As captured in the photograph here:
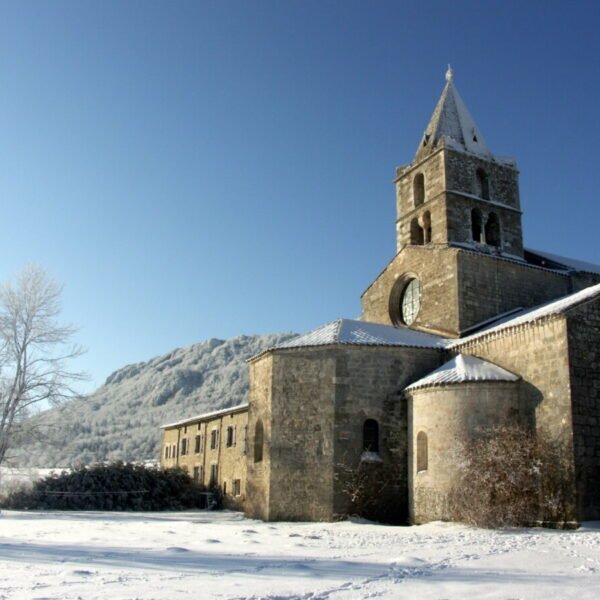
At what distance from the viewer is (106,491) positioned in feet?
92.4

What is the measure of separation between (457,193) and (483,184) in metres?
2.38

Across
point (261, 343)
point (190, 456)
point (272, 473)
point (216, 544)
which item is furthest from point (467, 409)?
point (261, 343)

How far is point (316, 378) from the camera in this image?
2159 centimetres

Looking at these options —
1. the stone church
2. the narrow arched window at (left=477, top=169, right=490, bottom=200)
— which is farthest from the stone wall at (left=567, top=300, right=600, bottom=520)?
the narrow arched window at (left=477, top=169, right=490, bottom=200)

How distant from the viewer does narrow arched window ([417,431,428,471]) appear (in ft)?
64.7

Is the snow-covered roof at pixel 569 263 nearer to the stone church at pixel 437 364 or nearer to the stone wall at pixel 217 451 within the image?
the stone church at pixel 437 364

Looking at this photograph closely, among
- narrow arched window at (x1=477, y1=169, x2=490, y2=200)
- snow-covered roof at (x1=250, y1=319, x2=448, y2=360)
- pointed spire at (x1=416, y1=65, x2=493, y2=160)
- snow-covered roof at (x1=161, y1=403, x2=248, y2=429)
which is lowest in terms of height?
snow-covered roof at (x1=161, y1=403, x2=248, y2=429)

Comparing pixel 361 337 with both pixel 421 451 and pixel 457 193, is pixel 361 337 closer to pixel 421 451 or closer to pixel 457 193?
pixel 421 451

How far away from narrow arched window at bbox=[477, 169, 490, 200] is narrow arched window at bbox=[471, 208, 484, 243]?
1103 mm

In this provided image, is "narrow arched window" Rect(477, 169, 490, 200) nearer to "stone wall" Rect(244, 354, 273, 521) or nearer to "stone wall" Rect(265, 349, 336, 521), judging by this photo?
"stone wall" Rect(265, 349, 336, 521)

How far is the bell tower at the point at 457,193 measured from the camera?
27578 mm

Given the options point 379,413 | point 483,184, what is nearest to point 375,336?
point 379,413

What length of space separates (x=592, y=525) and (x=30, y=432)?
2134 cm

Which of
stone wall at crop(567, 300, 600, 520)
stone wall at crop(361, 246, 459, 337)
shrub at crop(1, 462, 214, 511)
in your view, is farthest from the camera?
shrub at crop(1, 462, 214, 511)
